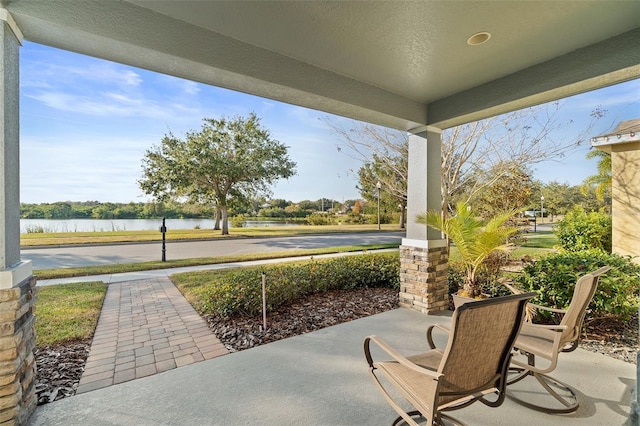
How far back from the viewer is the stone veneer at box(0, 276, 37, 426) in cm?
175

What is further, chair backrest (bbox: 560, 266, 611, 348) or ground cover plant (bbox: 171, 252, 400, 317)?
ground cover plant (bbox: 171, 252, 400, 317)

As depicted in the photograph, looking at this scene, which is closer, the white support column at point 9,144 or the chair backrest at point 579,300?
the white support column at point 9,144

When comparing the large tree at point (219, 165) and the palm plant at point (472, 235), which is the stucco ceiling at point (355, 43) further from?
the large tree at point (219, 165)

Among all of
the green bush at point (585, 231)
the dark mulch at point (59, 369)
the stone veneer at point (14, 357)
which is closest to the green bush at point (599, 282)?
the green bush at point (585, 231)

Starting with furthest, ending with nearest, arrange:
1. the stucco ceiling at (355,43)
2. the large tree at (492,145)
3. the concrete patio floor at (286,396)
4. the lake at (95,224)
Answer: the lake at (95,224) < the large tree at (492,145) < the stucco ceiling at (355,43) < the concrete patio floor at (286,396)

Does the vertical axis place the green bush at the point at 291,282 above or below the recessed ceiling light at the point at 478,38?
below

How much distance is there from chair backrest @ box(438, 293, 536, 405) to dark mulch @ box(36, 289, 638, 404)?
7.50ft

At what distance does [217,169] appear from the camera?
1128cm

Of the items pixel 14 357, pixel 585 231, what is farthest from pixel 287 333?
pixel 585 231

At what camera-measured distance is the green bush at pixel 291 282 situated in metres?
3.94

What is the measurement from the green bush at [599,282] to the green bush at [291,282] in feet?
7.85

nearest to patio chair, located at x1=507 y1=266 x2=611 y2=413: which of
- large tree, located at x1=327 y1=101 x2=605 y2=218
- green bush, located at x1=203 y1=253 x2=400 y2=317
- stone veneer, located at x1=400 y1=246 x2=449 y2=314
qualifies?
stone veneer, located at x1=400 y1=246 x2=449 y2=314

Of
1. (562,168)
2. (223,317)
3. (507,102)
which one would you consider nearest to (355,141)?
(507,102)

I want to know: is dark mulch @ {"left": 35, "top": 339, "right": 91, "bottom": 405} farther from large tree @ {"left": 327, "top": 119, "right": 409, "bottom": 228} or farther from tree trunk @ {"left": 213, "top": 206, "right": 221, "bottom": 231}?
tree trunk @ {"left": 213, "top": 206, "right": 221, "bottom": 231}
